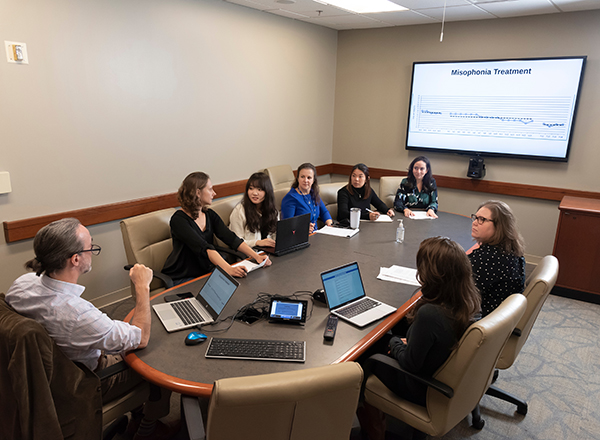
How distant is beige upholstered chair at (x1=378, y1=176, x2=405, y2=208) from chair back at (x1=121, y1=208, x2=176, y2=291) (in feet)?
7.92

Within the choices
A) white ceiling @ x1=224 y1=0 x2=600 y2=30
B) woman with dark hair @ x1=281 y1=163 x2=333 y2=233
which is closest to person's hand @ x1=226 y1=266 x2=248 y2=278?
woman with dark hair @ x1=281 y1=163 x2=333 y2=233

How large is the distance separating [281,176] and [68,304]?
12.0ft

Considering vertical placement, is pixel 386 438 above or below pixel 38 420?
below

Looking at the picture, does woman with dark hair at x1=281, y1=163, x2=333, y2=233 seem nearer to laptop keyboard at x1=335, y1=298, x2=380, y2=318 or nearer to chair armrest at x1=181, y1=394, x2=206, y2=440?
laptop keyboard at x1=335, y1=298, x2=380, y2=318

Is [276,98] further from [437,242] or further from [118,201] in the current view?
[437,242]

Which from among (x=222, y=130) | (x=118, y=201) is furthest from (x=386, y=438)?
(x=222, y=130)

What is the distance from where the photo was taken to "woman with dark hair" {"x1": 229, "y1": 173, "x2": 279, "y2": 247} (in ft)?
10.9

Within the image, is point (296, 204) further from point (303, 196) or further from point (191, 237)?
point (191, 237)

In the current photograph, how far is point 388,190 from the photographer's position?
15.2ft

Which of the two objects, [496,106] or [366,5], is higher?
[366,5]

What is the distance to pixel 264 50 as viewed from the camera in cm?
481

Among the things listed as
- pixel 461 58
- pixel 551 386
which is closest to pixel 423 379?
pixel 551 386

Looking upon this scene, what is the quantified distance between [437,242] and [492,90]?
3803 millimetres

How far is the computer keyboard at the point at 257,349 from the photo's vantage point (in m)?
1.71
